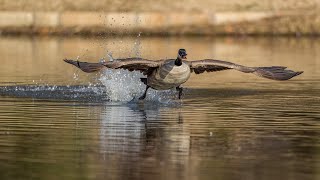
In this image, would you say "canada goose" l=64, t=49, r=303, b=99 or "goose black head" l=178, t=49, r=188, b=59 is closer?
"goose black head" l=178, t=49, r=188, b=59

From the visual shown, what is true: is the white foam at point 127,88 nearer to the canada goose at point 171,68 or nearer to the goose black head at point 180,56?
the canada goose at point 171,68

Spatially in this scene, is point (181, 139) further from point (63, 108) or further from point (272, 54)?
point (272, 54)

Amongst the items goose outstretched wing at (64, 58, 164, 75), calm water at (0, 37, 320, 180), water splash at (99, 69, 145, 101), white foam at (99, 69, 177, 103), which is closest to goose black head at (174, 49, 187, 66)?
goose outstretched wing at (64, 58, 164, 75)

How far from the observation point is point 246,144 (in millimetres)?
16469

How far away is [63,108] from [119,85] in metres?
2.86

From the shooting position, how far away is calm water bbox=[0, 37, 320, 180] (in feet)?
46.8

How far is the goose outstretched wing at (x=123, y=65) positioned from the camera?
21109 mm

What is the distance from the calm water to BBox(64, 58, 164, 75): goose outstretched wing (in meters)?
0.70

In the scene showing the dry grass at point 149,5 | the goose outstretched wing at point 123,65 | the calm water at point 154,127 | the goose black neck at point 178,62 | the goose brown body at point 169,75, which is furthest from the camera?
the dry grass at point 149,5

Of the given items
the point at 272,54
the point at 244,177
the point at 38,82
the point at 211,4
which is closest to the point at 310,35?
the point at 211,4

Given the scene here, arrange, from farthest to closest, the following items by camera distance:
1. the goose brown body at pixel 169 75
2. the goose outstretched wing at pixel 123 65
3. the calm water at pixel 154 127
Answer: the goose brown body at pixel 169 75
the goose outstretched wing at pixel 123 65
the calm water at pixel 154 127

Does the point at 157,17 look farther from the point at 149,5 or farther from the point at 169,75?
the point at 169,75

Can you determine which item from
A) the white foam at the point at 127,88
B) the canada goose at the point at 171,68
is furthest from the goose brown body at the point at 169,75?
the white foam at the point at 127,88

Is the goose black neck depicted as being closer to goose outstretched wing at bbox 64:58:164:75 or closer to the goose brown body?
the goose brown body
